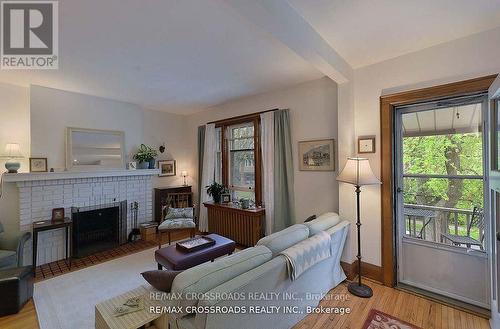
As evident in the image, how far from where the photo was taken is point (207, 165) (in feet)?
15.3

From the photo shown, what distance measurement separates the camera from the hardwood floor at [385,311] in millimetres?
1997

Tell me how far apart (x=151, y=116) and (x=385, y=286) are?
4.95 metres

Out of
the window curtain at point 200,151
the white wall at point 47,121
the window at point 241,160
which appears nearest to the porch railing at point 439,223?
the window at point 241,160

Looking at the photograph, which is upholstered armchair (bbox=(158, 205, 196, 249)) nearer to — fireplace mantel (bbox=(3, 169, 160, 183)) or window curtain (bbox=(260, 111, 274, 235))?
fireplace mantel (bbox=(3, 169, 160, 183))

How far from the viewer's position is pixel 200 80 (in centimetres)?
322

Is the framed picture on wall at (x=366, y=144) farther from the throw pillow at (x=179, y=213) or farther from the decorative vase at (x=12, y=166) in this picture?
the decorative vase at (x=12, y=166)

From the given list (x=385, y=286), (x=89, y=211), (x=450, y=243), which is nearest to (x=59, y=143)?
(x=89, y=211)

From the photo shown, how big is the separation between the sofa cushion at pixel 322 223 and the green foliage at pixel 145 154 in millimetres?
3449

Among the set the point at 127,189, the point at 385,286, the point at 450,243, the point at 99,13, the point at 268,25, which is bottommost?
the point at 385,286

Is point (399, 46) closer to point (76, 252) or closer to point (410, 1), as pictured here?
point (410, 1)

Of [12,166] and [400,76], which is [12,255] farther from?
[400,76]

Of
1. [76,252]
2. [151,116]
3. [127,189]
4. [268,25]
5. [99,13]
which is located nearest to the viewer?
[268,25]

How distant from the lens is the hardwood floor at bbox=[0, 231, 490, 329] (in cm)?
200

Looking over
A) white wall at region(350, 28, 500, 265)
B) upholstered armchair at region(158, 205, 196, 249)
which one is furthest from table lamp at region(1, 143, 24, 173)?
white wall at region(350, 28, 500, 265)
